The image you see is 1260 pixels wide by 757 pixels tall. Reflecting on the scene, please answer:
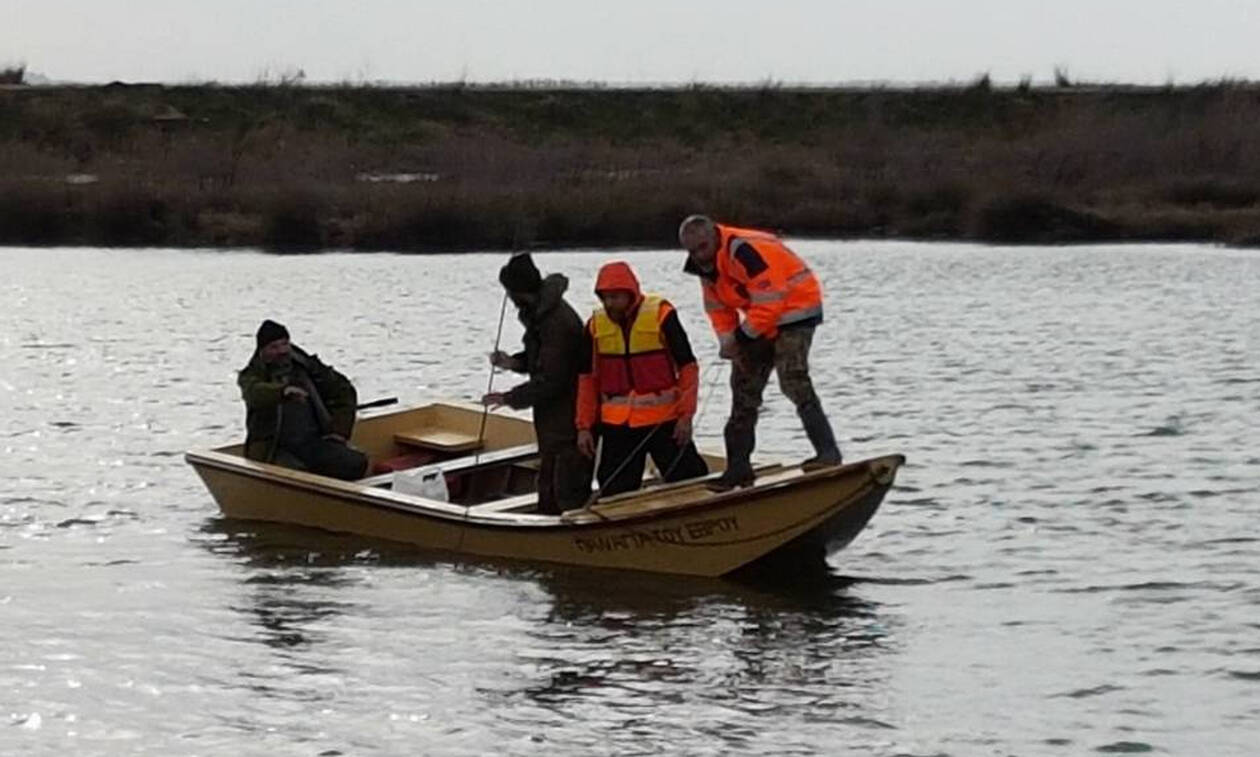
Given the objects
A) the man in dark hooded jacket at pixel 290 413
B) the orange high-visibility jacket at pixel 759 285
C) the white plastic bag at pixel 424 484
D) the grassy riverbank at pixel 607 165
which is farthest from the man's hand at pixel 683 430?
the grassy riverbank at pixel 607 165

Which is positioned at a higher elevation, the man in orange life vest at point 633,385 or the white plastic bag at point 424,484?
the man in orange life vest at point 633,385

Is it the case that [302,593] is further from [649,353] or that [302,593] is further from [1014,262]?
[1014,262]

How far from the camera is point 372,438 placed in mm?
15328

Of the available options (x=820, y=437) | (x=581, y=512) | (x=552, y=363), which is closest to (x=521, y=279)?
(x=552, y=363)

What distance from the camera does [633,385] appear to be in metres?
12.1

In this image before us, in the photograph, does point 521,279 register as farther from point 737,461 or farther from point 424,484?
point 424,484

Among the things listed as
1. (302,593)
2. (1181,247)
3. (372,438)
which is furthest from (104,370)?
(1181,247)

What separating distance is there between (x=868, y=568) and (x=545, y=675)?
2.89 metres

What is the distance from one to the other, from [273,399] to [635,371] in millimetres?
2914

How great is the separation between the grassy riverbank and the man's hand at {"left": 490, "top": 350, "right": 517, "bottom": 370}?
2609 cm

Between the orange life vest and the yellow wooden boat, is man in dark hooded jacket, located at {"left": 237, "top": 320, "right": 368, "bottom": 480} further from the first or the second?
the orange life vest

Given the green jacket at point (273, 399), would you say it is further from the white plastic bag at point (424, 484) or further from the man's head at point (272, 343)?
the white plastic bag at point (424, 484)

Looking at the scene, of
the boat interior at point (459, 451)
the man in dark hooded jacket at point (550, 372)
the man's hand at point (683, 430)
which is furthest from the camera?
the boat interior at point (459, 451)

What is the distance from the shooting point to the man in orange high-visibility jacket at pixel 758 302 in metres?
11.7
